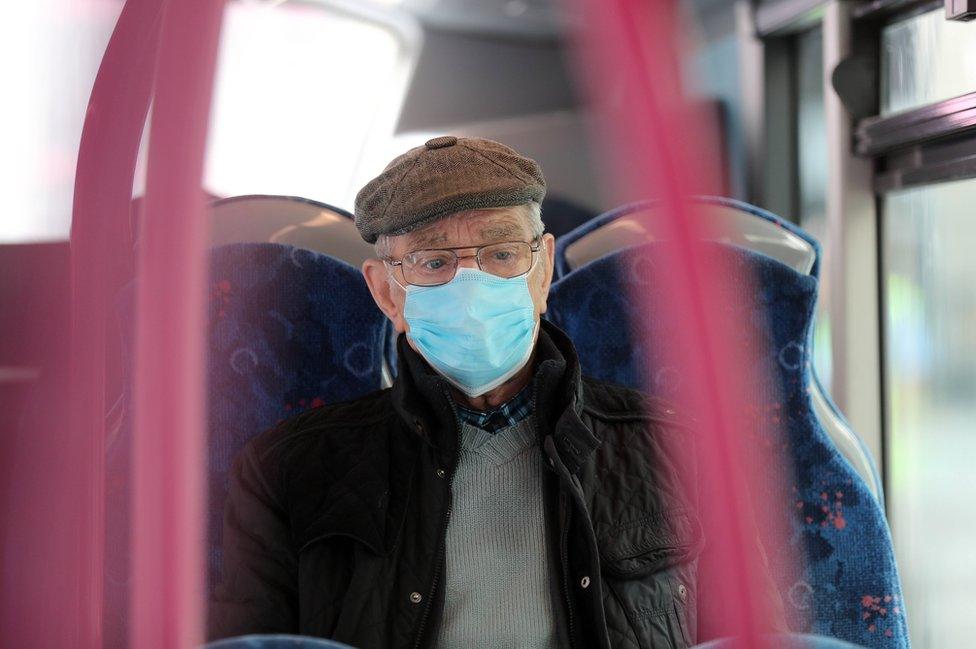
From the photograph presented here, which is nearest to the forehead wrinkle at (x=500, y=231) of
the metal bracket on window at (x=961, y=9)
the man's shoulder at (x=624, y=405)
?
the man's shoulder at (x=624, y=405)

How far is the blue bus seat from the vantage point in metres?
1.44

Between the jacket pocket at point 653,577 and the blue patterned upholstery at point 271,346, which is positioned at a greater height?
the blue patterned upholstery at point 271,346

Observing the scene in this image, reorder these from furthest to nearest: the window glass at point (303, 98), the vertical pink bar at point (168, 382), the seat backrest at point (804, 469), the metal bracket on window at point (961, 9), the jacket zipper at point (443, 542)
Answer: the window glass at point (303, 98)
the metal bracket on window at point (961, 9)
the seat backrest at point (804, 469)
the jacket zipper at point (443, 542)
the vertical pink bar at point (168, 382)

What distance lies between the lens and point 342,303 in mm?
A: 1460

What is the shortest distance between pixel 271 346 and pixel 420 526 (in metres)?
0.39

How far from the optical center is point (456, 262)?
1.26 metres

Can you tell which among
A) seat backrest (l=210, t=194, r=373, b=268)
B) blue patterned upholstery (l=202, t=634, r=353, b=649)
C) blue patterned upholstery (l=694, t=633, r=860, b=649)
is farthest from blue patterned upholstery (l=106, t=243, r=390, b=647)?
blue patterned upholstery (l=694, t=633, r=860, b=649)

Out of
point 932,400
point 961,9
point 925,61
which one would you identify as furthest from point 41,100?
point 932,400

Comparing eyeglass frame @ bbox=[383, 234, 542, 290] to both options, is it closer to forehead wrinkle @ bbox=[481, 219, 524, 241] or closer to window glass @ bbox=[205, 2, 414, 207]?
forehead wrinkle @ bbox=[481, 219, 524, 241]

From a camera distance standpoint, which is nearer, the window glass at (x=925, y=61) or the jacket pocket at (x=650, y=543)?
the jacket pocket at (x=650, y=543)

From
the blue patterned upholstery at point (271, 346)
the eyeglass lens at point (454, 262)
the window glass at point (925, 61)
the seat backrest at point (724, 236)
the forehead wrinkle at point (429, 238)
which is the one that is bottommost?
the blue patterned upholstery at point (271, 346)

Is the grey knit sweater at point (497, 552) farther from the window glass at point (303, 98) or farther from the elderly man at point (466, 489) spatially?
the window glass at point (303, 98)

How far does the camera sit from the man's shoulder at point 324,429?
1.31 m

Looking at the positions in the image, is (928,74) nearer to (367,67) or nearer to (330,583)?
(330,583)
